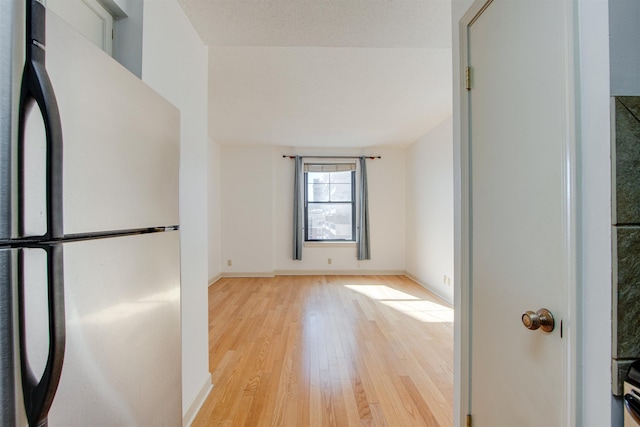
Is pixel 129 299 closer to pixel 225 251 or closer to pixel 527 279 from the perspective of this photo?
pixel 527 279

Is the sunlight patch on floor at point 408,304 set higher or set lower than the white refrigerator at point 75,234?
lower

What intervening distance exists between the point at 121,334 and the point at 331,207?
206 inches

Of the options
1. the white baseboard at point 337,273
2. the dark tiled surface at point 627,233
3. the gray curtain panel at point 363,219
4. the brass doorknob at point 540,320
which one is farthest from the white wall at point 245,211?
the dark tiled surface at point 627,233

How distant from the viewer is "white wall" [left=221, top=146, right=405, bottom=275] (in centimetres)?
555

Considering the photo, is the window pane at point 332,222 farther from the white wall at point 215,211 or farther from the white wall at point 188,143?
the white wall at point 188,143

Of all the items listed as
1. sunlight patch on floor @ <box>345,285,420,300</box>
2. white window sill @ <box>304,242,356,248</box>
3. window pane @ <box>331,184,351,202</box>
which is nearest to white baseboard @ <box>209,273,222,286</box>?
white window sill @ <box>304,242,356,248</box>

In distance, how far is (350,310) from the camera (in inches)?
144

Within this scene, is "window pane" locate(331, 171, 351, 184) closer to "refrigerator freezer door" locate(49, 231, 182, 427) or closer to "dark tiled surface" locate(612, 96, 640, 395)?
"refrigerator freezer door" locate(49, 231, 182, 427)

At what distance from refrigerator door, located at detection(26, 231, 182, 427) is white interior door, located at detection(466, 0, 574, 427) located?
1.20 metres

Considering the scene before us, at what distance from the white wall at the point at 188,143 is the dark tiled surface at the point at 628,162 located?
1680 mm

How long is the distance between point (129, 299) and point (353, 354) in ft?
7.11

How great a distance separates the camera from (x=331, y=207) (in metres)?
5.87

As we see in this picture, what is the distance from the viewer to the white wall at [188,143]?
138 centimetres

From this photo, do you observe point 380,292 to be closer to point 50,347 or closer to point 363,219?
point 363,219
